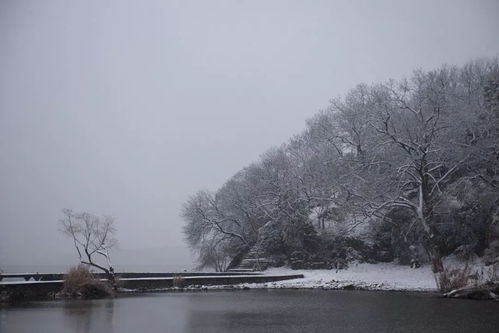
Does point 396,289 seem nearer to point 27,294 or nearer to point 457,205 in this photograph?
point 457,205

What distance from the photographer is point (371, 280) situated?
99.4 ft

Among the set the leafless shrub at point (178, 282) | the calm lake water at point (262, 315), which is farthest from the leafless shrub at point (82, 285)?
the leafless shrub at point (178, 282)

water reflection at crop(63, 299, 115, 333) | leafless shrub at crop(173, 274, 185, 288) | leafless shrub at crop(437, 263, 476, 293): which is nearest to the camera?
water reflection at crop(63, 299, 115, 333)

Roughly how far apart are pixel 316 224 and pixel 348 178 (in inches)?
275

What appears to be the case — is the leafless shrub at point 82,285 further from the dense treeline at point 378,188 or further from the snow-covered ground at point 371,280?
the dense treeline at point 378,188

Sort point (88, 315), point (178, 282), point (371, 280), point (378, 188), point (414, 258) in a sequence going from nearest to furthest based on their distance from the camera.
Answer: point (88, 315), point (371, 280), point (178, 282), point (414, 258), point (378, 188)

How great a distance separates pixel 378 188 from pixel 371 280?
28.1ft

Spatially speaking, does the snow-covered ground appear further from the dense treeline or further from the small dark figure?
the dense treeline

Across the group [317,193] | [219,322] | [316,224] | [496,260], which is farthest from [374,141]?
[219,322]

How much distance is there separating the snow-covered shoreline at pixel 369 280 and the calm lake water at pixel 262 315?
13.8ft

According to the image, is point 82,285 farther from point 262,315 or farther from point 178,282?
point 262,315

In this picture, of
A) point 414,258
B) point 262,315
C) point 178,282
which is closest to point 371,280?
point 414,258

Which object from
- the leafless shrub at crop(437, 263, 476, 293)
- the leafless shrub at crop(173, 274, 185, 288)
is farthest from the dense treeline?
the leafless shrub at crop(173, 274, 185, 288)

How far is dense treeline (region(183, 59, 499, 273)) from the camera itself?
32.1 m
